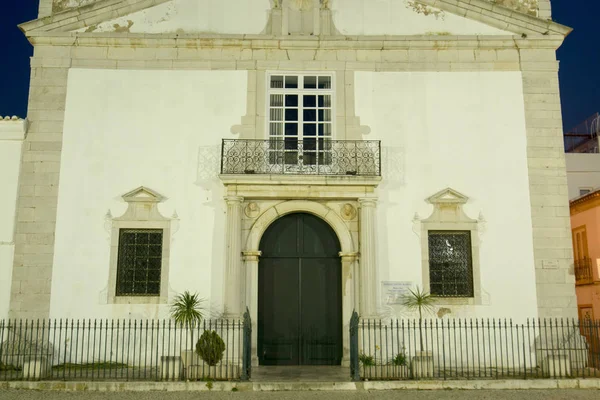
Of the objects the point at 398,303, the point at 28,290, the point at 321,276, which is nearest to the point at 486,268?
the point at 398,303

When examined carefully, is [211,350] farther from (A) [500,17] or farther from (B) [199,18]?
(A) [500,17]

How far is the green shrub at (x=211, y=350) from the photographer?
11.4 meters

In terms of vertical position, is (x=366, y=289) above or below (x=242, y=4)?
below

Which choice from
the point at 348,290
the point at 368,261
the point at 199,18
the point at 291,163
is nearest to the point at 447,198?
the point at 368,261

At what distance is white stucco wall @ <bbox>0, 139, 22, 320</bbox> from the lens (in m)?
13.3

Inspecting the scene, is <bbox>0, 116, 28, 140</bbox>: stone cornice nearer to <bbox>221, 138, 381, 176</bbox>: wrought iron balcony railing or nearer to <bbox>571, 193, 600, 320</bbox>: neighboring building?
<bbox>221, 138, 381, 176</bbox>: wrought iron balcony railing

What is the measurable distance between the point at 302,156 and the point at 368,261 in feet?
8.43

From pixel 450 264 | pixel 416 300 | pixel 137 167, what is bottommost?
pixel 416 300

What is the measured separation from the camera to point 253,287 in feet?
44.2

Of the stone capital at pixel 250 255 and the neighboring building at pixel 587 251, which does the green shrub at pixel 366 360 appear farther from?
the neighboring building at pixel 587 251

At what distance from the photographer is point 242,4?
14.6 m

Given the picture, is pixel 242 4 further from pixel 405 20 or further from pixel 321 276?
pixel 321 276

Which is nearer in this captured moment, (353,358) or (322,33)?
(353,358)

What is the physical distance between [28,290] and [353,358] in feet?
21.8
